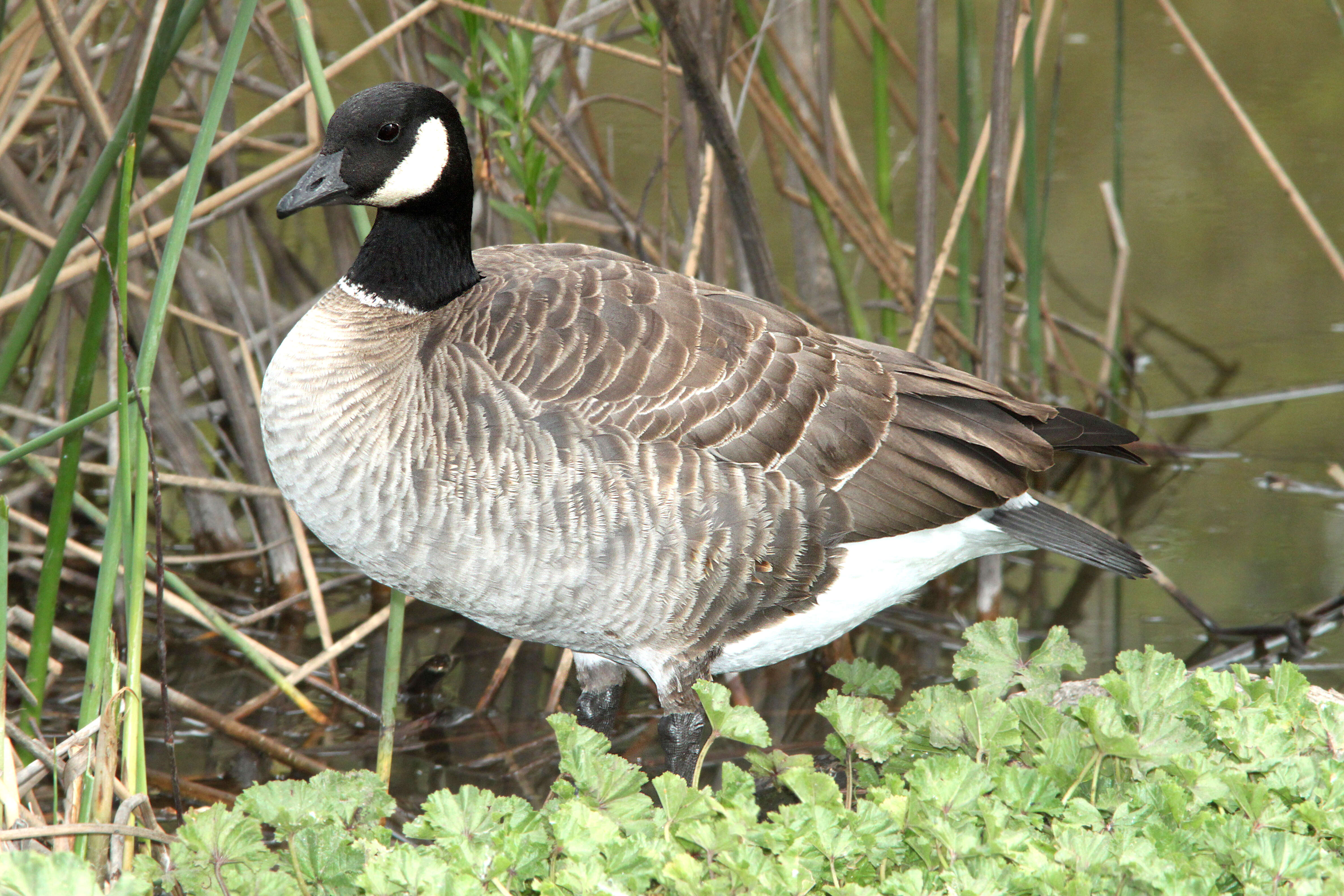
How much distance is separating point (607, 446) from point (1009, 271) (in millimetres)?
4009

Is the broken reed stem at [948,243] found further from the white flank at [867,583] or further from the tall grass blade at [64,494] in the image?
the tall grass blade at [64,494]

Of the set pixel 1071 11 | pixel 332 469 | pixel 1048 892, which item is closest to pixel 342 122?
pixel 332 469

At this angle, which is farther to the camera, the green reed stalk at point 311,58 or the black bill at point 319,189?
the black bill at point 319,189

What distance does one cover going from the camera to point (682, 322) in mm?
3148

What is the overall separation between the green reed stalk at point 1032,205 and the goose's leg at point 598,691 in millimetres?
1956

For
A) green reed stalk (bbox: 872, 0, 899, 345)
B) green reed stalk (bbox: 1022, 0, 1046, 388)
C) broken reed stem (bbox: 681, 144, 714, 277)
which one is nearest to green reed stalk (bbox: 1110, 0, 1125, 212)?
green reed stalk (bbox: 1022, 0, 1046, 388)

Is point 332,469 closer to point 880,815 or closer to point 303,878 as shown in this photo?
point 303,878

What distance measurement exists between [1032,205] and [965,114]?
18.5 inches

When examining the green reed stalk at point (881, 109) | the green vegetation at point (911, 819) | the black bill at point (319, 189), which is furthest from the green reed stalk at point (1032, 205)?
the black bill at point (319, 189)

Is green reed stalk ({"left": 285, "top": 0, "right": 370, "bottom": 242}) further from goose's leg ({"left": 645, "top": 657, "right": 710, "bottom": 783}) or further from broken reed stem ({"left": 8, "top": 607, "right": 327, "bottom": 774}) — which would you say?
broken reed stem ({"left": 8, "top": 607, "right": 327, "bottom": 774})

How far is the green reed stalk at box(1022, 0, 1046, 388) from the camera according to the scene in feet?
13.8

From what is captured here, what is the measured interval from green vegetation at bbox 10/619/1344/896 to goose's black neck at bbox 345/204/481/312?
118 cm

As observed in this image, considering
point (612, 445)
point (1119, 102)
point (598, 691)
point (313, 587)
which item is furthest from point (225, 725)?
point (1119, 102)

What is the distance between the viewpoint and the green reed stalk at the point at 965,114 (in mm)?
4109
